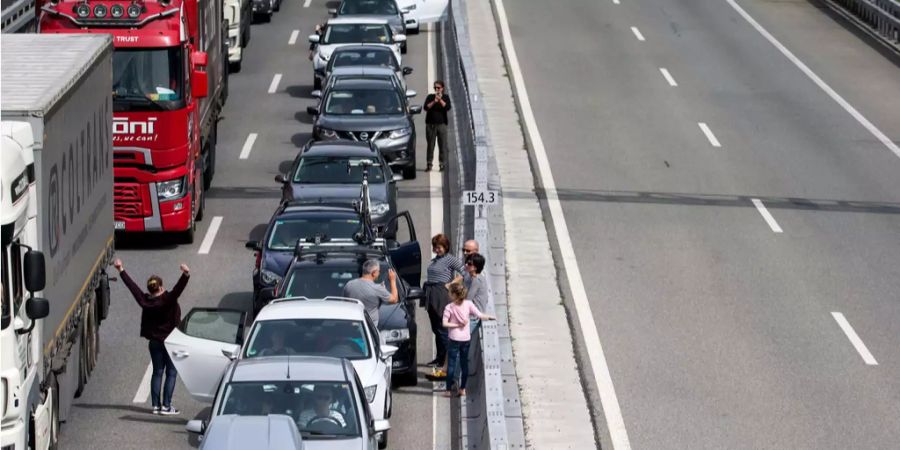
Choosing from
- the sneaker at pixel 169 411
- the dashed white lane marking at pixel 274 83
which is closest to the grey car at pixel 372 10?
the dashed white lane marking at pixel 274 83

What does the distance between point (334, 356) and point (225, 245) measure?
9.32 meters

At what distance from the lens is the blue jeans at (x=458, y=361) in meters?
17.7

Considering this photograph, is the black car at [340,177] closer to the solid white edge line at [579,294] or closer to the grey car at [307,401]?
the solid white edge line at [579,294]

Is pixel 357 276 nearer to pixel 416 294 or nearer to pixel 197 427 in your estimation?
pixel 416 294

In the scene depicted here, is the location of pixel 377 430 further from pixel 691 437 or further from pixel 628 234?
pixel 628 234

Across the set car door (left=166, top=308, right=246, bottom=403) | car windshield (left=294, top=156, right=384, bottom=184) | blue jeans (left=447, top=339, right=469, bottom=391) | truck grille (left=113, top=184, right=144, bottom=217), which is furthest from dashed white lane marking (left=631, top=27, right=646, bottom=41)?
car door (left=166, top=308, right=246, bottom=403)

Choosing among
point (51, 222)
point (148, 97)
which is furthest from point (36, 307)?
point (148, 97)

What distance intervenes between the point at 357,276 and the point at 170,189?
6.09 meters

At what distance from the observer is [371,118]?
30.7 metres

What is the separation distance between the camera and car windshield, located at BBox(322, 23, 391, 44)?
3972cm

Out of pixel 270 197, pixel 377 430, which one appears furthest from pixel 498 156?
pixel 377 430

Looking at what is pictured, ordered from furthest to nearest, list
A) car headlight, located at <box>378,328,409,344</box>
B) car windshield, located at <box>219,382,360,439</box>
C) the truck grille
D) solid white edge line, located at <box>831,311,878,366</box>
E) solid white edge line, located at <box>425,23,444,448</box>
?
the truck grille → solid white edge line, located at <box>831,311,878,366</box> → car headlight, located at <box>378,328,409,344</box> → solid white edge line, located at <box>425,23,444,448</box> → car windshield, located at <box>219,382,360,439</box>

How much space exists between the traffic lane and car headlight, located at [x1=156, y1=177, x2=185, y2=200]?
19.9 feet

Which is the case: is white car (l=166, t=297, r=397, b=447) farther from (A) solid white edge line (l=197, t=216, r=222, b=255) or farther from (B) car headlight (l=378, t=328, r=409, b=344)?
(A) solid white edge line (l=197, t=216, r=222, b=255)
